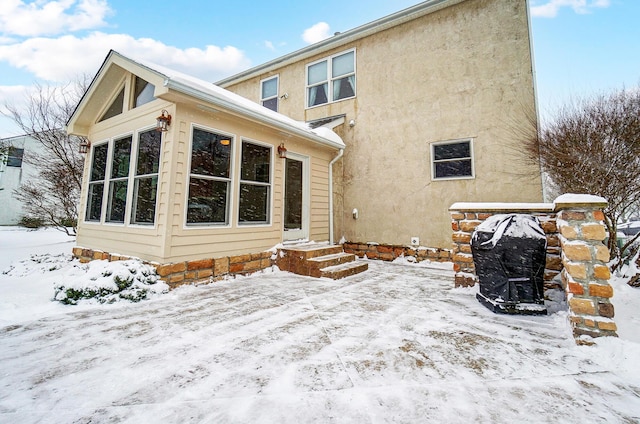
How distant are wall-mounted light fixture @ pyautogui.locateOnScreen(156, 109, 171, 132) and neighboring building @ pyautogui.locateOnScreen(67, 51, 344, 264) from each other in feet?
0.07

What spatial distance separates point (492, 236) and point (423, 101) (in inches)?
165

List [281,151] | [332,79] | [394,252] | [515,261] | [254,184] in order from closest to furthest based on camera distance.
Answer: [515,261]
[254,184]
[281,151]
[394,252]
[332,79]

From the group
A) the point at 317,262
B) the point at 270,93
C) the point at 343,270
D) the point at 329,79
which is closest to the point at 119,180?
the point at 317,262

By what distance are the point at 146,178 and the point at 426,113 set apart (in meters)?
5.62

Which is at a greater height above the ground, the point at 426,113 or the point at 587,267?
the point at 426,113

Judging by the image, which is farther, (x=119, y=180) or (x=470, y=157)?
(x=470, y=157)

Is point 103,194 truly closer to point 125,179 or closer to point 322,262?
point 125,179

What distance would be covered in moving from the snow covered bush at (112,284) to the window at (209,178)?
0.89m

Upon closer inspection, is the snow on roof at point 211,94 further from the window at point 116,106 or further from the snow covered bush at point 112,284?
the snow covered bush at point 112,284

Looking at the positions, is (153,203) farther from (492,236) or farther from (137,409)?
(492,236)

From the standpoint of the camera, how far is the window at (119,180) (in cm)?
446

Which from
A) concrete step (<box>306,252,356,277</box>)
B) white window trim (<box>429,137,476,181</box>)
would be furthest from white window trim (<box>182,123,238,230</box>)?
white window trim (<box>429,137,476,181</box>)

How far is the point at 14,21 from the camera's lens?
7969 millimetres

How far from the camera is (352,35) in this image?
677 centimetres
